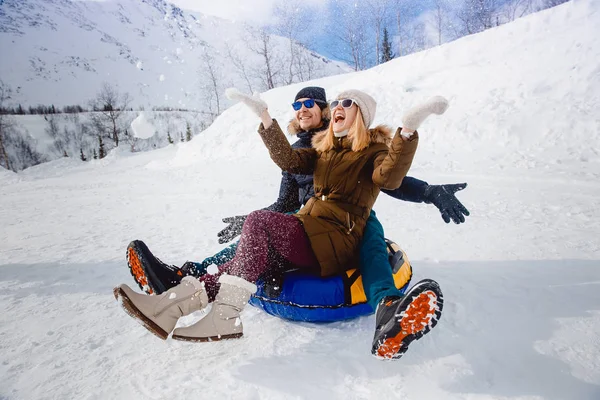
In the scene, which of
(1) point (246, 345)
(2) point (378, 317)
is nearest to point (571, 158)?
(2) point (378, 317)

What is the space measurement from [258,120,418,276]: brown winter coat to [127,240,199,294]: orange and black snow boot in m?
0.94

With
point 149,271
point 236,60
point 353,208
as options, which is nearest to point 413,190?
point 353,208

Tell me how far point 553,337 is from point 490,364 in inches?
21.5

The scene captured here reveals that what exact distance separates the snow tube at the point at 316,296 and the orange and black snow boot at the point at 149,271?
0.58 meters

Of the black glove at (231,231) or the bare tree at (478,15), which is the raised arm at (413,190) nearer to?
the black glove at (231,231)

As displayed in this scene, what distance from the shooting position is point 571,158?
267 inches

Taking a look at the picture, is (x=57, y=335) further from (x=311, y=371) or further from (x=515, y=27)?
(x=515, y=27)

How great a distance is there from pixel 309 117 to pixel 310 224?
1367 mm

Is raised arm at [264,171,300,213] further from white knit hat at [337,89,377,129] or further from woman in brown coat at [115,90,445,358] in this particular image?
white knit hat at [337,89,377,129]

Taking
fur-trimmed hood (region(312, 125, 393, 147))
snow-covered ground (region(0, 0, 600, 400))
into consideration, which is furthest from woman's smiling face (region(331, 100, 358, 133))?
Result: snow-covered ground (region(0, 0, 600, 400))

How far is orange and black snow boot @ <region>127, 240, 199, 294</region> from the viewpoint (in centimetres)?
197

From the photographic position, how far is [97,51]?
75.8 m

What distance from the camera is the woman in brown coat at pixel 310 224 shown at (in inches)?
65.5

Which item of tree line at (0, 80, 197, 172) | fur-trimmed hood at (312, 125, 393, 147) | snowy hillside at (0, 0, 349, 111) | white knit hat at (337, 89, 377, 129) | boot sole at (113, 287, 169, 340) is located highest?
snowy hillside at (0, 0, 349, 111)
